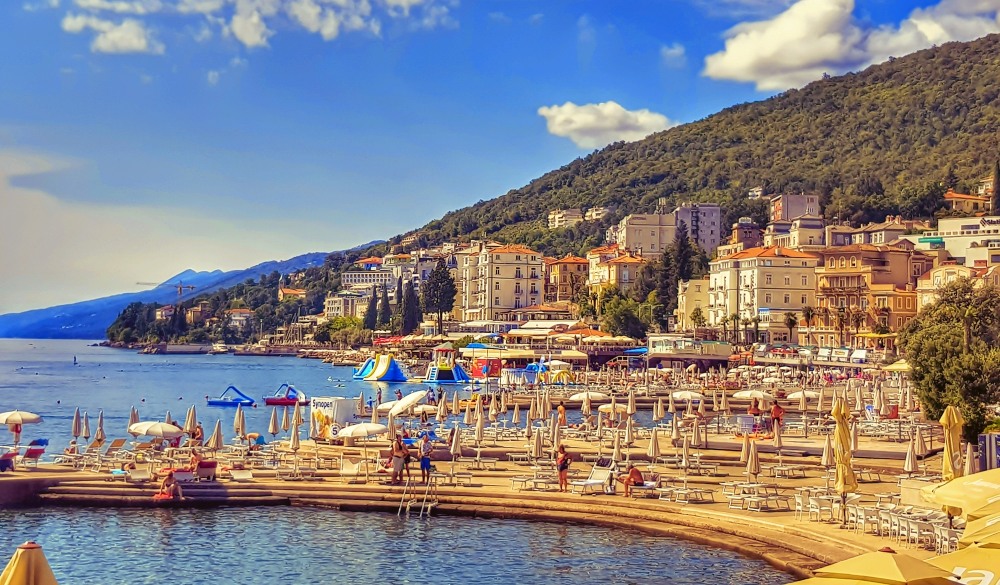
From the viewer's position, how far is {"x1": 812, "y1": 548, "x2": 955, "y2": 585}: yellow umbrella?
9.09 m

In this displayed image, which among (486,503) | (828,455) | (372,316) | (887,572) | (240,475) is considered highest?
(372,316)

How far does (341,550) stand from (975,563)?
484 inches

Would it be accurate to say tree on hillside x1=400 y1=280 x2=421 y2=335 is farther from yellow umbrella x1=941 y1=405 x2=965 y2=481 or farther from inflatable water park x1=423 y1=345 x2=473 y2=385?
yellow umbrella x1=941 y1=405 x2=965 y2=481

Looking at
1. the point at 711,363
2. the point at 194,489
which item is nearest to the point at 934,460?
the point at 194,489

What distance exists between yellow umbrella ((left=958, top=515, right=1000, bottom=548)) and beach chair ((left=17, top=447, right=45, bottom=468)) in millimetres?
21709

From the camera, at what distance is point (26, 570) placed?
26.6 ft

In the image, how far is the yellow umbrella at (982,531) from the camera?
1150cm

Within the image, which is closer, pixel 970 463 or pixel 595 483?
pixel 970 463

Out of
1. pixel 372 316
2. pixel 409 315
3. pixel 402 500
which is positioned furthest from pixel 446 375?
pixel 372 316

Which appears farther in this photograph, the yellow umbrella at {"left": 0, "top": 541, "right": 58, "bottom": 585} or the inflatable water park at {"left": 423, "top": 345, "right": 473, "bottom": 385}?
the inflatable water park at {"left": 423, "top": 345, "right": 473, "bottom": 385}

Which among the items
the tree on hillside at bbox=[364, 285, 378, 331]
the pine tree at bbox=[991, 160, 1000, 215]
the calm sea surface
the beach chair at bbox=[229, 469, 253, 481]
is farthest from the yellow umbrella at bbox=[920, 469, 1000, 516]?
the tree on hillside at bbox=[364, 285, 378, 331]

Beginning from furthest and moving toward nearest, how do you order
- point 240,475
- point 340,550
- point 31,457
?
point 31,457
point 240,475
point 340,550

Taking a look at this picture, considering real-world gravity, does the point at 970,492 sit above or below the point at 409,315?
below

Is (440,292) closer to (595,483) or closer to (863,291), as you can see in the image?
(863,291)
